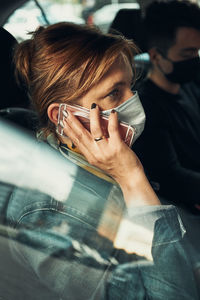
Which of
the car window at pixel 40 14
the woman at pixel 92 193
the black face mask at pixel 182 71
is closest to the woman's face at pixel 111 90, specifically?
the woman at pixel 92 193

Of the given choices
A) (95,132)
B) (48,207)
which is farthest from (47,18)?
(48,207)

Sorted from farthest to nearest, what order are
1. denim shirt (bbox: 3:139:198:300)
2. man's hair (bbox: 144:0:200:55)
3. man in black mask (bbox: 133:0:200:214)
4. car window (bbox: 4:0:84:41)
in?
man's hair (bbox: 144:0:200:55)
man in black mask (bbox: 133:0:200:214)
car window (bbox: 4:0:84:41)
denim shirt (bbox: 3:139:198:300)

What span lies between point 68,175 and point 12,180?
0.58 feet

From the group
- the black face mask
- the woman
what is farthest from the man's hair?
the woman

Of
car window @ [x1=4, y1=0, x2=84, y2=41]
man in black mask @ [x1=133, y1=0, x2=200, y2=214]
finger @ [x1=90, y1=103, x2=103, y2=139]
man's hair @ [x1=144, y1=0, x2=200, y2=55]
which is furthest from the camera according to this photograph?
man's hair @ [x1=144, y1=0, x2=200, y2=55]

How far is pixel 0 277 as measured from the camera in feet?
3.40

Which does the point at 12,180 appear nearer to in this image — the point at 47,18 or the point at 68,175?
the point at 68,175

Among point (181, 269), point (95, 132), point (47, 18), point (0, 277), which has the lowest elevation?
point (181, 269)

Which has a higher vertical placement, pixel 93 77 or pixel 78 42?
pixel 78 42

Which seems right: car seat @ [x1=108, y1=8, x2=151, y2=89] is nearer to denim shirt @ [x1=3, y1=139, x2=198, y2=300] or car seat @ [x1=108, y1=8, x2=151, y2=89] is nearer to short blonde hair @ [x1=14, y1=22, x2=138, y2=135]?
short blonde hair @ [x1=14, y1=22, x2=138, y2=135]

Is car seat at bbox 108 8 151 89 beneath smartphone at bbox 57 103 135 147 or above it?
beneath

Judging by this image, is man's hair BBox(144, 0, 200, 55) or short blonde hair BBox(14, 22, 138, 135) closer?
short blonde hair BBox(14, 22, 138, 135)

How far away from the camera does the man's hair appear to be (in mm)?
2260

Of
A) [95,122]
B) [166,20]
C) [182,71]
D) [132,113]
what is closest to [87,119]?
[95,122]
